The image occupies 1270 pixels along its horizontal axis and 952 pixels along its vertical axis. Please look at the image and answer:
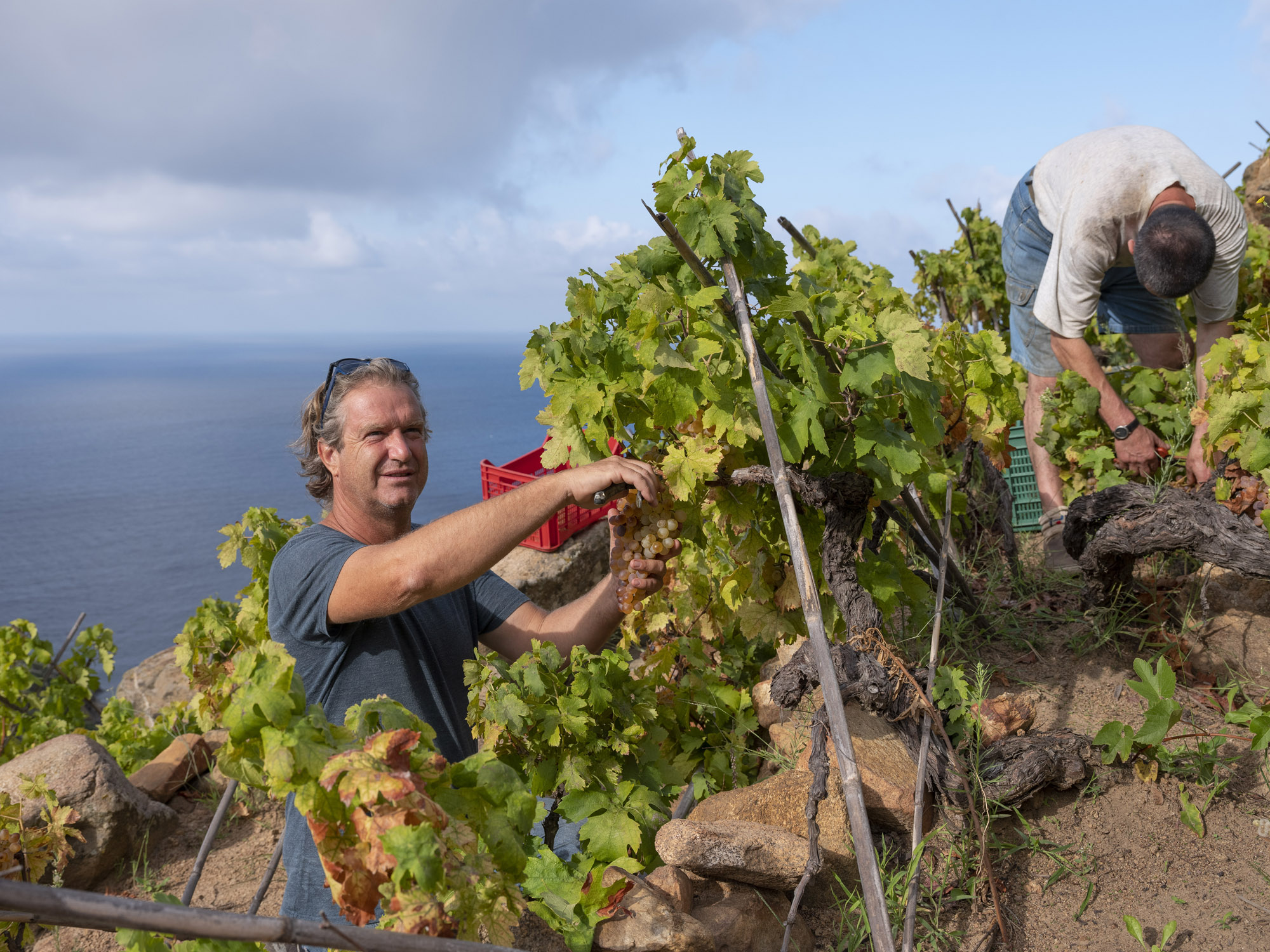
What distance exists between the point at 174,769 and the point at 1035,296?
5.58 meters

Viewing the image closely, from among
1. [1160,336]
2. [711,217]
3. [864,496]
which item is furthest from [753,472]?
[1160,336]

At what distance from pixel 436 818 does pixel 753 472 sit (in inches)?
58.5

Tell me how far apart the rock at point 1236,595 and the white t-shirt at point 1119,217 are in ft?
4.48

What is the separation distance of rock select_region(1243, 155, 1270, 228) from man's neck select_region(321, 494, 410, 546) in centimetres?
738

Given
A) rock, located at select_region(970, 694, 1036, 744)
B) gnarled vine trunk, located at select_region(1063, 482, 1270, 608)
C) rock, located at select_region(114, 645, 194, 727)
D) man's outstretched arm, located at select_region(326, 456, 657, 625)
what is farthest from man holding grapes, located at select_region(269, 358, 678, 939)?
rock, located at select_region(114, 645, 194, 727)

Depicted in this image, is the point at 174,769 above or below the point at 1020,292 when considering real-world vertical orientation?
below

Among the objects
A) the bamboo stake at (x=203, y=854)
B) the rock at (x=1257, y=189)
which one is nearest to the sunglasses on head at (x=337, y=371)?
the bamboo stake at (x=203, y=854)

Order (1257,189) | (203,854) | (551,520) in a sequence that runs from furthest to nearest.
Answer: (1257,189) → (551,520) → (203,854)

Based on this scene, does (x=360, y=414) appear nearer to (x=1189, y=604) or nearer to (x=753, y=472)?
→ (x=753, y=472)

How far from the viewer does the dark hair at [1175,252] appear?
3660 millimetres

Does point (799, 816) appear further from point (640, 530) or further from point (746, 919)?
point (640, 530)

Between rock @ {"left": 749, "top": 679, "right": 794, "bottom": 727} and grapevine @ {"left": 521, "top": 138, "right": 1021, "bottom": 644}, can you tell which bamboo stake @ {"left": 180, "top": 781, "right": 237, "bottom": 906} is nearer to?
grapevine @ {"left": 521, "top": 138, "right": 1021, "bottom": 644}

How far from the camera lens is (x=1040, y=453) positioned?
4754mm

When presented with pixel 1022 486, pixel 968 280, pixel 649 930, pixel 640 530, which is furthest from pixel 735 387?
pixel 968 280
